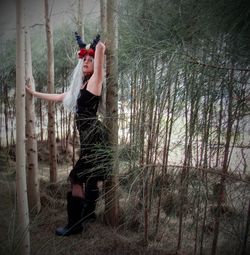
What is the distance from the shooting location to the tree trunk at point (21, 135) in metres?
1.52

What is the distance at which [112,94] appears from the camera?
234cm

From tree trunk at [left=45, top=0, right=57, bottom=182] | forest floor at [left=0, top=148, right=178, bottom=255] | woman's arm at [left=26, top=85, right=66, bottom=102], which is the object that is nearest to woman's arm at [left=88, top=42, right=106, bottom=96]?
woman's arm at [left=26, top=85, right=66, bottom=102]

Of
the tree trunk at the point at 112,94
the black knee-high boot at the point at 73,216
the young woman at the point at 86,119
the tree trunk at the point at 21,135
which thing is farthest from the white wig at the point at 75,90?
the black knee-high boot at the point at 73,216

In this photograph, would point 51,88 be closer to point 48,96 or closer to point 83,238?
point 48,96

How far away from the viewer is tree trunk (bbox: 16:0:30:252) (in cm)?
152

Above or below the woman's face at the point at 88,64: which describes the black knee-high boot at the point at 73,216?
below

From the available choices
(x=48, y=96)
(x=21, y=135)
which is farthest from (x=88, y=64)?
(x=21, y=135)

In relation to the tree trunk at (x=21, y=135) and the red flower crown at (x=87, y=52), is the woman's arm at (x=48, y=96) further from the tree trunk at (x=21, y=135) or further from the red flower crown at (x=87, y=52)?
the tree trunk at (x=21, y=135)

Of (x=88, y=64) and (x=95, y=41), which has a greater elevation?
(x=95, y=41)

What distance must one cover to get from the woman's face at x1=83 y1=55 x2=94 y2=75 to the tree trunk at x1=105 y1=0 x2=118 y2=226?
150mm

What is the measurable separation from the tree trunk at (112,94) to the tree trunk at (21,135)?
2.02ft

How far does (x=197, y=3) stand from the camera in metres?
1.61

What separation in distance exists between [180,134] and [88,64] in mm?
829

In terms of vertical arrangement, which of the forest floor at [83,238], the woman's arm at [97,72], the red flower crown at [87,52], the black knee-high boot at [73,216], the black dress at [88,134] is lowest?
the forest floor at [83,238]
